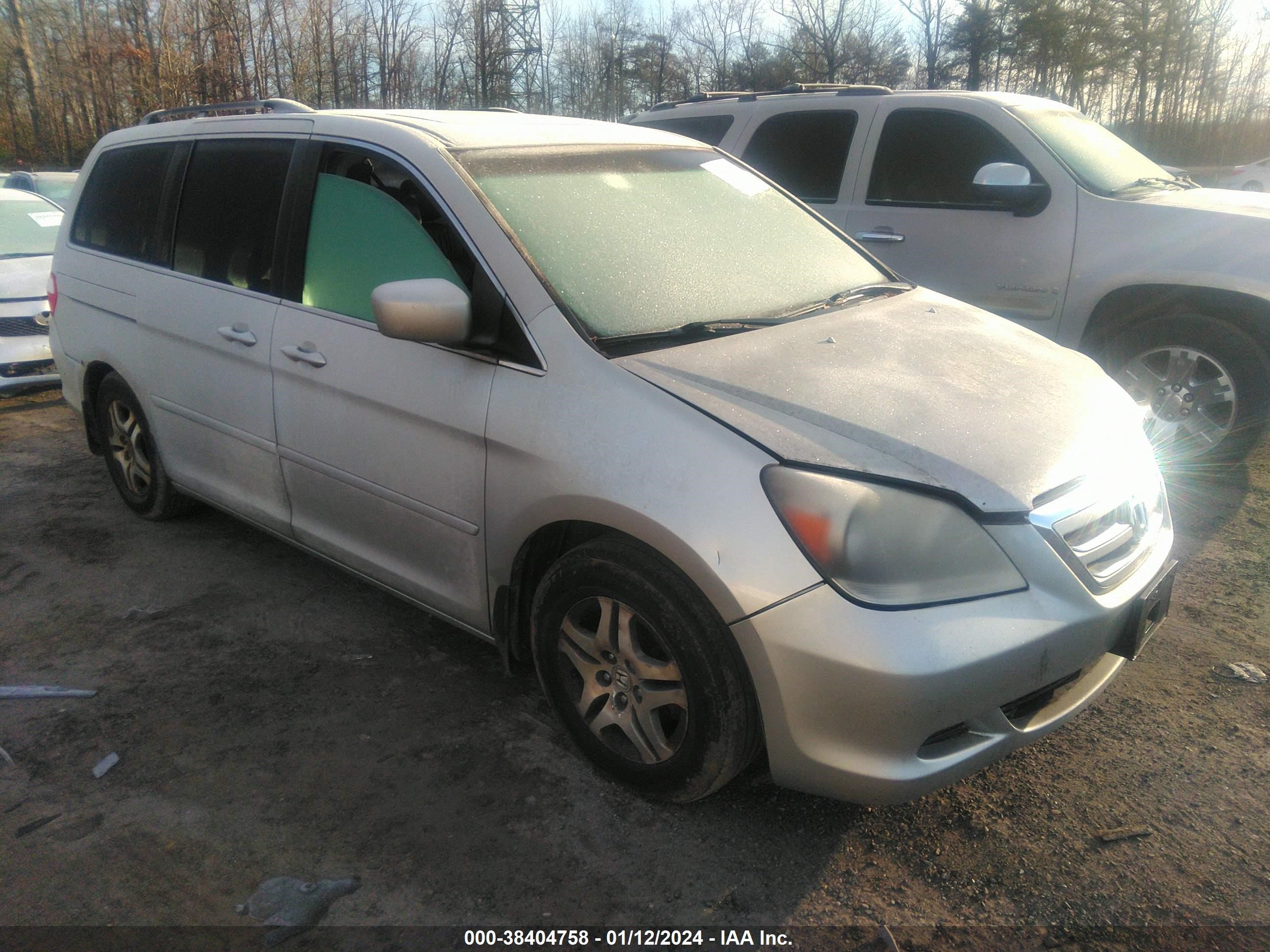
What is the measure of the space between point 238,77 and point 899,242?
68.4 ft

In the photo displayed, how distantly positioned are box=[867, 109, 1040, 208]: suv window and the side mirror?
12.8 ft

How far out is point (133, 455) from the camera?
452 centimetres

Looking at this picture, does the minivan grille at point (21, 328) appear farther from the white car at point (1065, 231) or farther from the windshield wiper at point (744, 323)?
the windshield wiper at point (744, 323)

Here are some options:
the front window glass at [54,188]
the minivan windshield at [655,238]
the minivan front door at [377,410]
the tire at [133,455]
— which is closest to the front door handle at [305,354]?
the minivan front door at [377,410]

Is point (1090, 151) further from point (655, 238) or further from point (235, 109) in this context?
point (235, 109)

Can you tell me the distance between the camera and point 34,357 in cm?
720

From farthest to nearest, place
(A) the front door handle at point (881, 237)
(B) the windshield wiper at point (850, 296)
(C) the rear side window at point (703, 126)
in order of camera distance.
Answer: (C) the rear side window at point (703, 126) < (A) the front door handle at point (881, 237) < (B) the windshield wiper at point (850, 296)

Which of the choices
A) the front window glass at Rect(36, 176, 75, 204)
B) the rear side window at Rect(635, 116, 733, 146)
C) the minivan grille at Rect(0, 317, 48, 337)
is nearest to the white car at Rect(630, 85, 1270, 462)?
the rear side window at Rect(635, 116, 733, 146)

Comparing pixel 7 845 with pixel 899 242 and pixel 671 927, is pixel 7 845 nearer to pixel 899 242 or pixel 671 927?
pixel 671 927

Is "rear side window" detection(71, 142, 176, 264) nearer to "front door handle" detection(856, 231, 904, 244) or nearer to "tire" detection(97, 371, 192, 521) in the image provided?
"tire" detection(97, 371, 192, 521)

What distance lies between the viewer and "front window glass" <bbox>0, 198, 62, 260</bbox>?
7.73m

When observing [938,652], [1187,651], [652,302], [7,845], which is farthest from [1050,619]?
[7,845]

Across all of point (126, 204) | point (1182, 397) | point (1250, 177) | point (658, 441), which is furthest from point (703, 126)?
point (1250, 177)

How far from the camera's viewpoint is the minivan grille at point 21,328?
7.13 m
